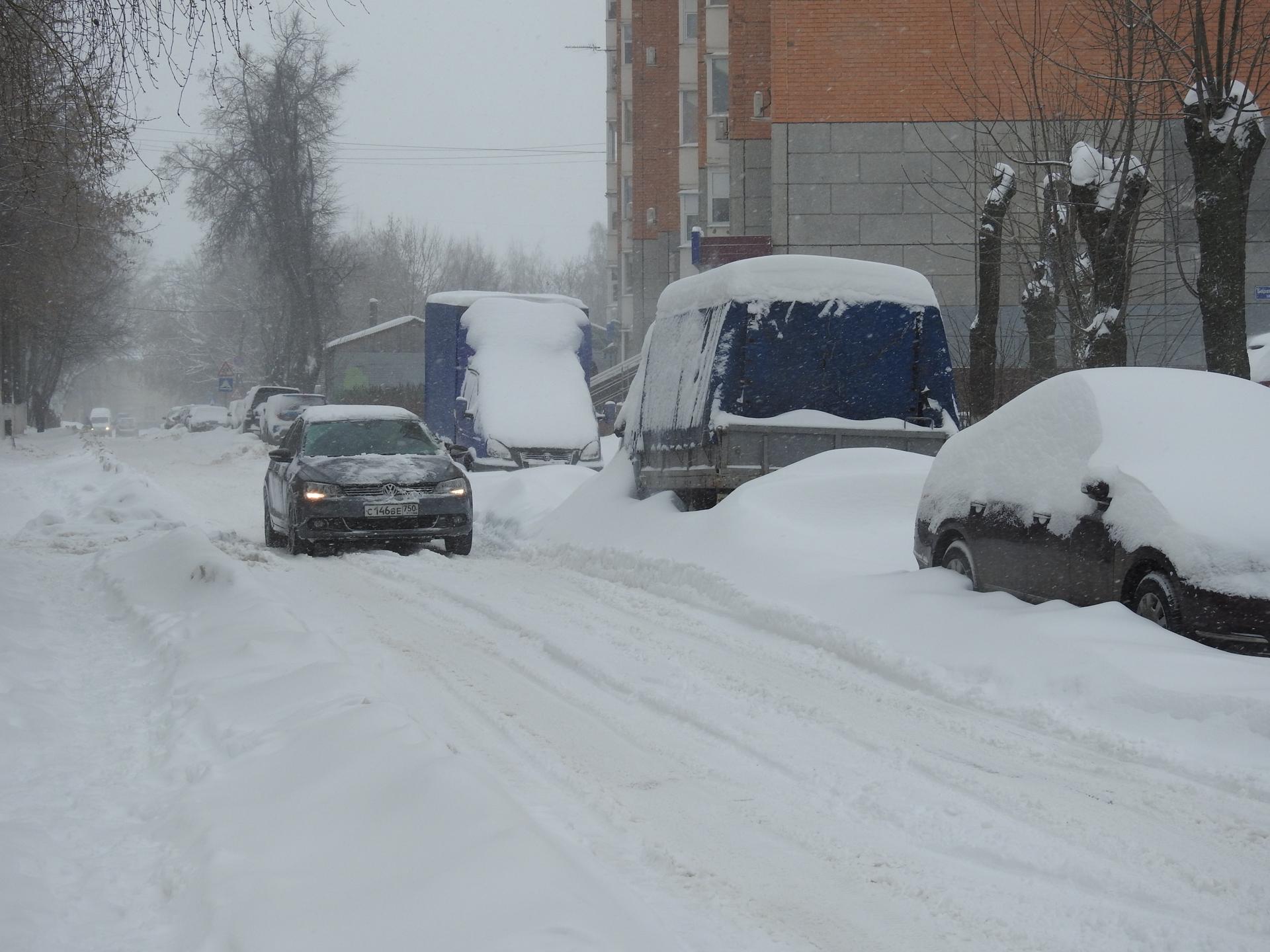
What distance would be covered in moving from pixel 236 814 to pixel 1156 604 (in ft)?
16.4

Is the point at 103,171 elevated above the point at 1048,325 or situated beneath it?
elevated above

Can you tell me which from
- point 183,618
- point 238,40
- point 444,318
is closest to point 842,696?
point 183,618

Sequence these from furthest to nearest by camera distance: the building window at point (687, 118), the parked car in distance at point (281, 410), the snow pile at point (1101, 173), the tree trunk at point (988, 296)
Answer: the building window at point (687, 118), the parked car in distance at point (281, 410), the tree trunk at point (988, 296), the snow pile at point (1101, 173)

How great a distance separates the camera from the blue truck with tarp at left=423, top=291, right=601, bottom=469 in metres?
24.3

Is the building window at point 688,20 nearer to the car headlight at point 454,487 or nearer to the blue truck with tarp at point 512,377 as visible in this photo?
the blue truck with tarp at point 512,377

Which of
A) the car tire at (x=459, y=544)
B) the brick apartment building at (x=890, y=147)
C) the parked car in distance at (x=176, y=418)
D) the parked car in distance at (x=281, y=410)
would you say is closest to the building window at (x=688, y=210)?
the parked car in distance at (x=281, y=410)

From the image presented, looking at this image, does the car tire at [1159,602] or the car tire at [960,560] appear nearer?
the car tire at [1159,602]

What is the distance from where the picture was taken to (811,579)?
1016 cm

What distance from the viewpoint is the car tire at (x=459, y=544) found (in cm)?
1450

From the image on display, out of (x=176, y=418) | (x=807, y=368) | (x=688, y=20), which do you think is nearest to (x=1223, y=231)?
(x=807, y=368)

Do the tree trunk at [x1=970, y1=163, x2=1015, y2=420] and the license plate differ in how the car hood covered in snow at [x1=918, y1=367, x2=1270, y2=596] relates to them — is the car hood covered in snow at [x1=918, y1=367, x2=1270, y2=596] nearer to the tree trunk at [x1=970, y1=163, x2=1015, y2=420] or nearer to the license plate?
the license plate

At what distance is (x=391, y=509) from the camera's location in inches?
557

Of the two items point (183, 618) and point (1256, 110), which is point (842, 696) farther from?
point (1256, 110)

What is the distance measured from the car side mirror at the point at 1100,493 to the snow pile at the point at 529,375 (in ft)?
55.7
